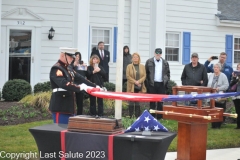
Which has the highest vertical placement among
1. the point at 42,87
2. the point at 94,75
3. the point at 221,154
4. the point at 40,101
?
the point at 94,75

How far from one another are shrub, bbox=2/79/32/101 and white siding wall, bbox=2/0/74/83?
4.85 ft

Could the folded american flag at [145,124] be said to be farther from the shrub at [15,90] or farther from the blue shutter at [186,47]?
the blue shutter at [186,47]

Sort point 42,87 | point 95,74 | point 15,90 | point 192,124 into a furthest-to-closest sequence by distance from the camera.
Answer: point 42,87
point 15,90
point 95,74
point 192,124

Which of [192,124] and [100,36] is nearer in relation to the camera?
[192,124]

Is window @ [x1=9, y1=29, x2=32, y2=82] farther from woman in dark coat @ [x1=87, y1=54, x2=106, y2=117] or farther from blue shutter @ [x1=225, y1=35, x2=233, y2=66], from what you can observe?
blue shutter @ [x1=225, y1=35, x2=233, y2=66]

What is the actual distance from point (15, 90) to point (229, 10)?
11.9 metres

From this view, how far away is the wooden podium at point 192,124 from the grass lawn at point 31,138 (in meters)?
1.92

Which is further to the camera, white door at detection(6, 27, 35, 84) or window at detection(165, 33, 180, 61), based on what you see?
window at detection(165, 33, 180, 61)

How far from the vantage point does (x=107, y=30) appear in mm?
18297

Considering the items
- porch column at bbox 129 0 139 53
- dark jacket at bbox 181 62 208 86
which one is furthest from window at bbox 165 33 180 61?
dark jacket at bbox 181 62 208 86

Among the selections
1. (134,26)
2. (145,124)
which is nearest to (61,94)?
(145,124)

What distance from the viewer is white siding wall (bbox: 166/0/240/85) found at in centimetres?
1955

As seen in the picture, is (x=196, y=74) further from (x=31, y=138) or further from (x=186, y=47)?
(x=186, y=47)

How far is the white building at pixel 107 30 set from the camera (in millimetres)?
16281
